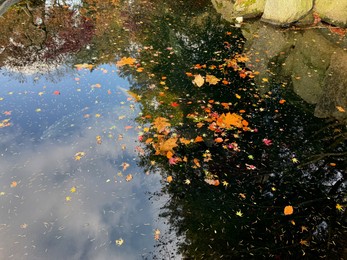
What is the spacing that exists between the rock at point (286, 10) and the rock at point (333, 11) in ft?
2.58

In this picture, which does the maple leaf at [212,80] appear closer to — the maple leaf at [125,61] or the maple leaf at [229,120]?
the maple leaf at [229,120]

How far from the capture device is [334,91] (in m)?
7.71

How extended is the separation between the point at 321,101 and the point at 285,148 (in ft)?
8.27

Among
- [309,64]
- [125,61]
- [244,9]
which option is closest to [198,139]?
[125,61]

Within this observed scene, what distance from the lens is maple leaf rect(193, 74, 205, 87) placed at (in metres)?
7.32

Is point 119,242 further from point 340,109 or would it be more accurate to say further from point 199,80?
point 340,109

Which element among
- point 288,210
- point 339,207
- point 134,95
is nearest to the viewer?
point 288,210

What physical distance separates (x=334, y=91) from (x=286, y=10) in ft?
16.2

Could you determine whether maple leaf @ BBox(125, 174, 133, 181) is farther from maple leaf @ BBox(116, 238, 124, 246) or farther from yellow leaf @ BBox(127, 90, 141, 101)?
yellow leaf @ BBox(127, 90, 141, 101)

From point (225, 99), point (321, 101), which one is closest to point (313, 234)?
point (225, 99)

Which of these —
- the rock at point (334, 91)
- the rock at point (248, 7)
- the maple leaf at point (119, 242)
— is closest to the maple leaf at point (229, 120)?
the rock at point (334, 91)

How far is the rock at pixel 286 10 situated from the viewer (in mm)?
10945

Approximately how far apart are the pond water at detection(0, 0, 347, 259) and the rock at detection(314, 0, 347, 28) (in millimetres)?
2833

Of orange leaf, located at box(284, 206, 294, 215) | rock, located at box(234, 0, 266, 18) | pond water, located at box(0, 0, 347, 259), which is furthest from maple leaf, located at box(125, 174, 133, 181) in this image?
rock, located at box(234, 0, 266, 18)
